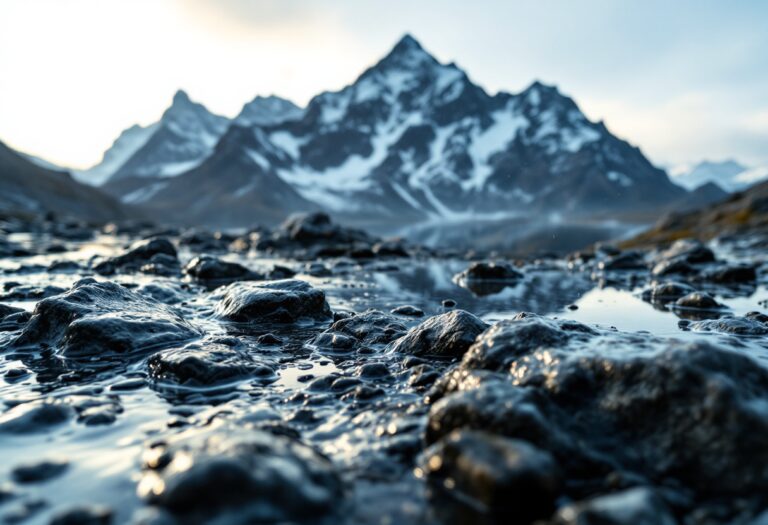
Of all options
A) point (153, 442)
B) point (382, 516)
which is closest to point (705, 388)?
point (382, 516)

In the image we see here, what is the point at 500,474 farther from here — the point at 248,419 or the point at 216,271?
the point at 216,271

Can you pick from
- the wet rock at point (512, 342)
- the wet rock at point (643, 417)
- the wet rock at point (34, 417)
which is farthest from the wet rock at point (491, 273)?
the wet rock at point (34, 417)

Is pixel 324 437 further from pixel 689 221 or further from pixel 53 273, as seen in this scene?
pixel 689 221

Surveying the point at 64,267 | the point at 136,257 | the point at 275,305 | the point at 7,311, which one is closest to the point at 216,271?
the point at 64,267

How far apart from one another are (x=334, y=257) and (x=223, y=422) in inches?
908

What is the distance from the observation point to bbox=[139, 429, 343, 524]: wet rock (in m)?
2.95

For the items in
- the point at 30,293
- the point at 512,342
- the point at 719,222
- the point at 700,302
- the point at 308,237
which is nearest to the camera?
the point at 512,342

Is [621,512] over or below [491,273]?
below

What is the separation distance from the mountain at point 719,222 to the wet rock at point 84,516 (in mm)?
45840

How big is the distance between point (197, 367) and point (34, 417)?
1.60 m

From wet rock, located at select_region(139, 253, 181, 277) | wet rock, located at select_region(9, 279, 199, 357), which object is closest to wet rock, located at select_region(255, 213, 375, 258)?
wet rock, located at select_region(139, 253, 181, 277)

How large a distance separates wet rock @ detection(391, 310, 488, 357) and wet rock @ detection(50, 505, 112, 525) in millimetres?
4491

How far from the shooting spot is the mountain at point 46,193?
9581 cm

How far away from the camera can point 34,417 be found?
4.48 meters
